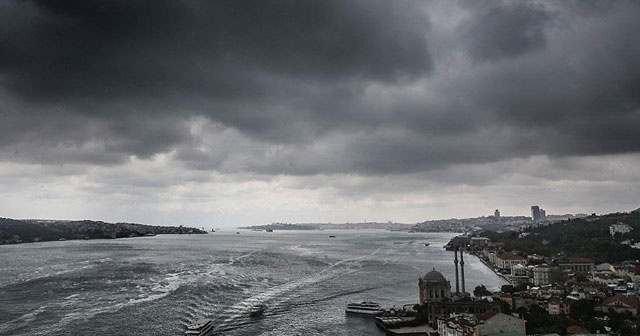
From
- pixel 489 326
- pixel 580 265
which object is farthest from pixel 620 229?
pixel 489 326

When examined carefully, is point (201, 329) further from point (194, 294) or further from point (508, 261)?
point (508, 261)

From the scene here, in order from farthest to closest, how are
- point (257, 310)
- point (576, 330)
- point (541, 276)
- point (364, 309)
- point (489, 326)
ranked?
point (541, 276) < point (364, 309) < point (257, 310) < point (489, 326) < point (576, 330)

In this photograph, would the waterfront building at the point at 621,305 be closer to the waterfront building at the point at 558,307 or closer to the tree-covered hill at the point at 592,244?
the waterfront building at the point at 558,307

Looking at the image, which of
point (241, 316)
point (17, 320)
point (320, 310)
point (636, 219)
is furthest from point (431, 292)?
point (636, 219)

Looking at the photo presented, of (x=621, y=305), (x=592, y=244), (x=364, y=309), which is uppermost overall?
(x=592, y=244)

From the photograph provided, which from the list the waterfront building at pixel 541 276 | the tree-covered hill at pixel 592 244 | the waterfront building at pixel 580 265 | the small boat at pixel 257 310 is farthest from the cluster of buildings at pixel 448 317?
the tree-covered hill at pixel 592 244

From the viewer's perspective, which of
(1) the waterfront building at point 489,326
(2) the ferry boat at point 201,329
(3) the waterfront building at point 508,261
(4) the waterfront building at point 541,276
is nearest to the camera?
(1) the waterfront building at point 489,326

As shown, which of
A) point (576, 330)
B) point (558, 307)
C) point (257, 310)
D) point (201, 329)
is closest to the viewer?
point (576, 330)
